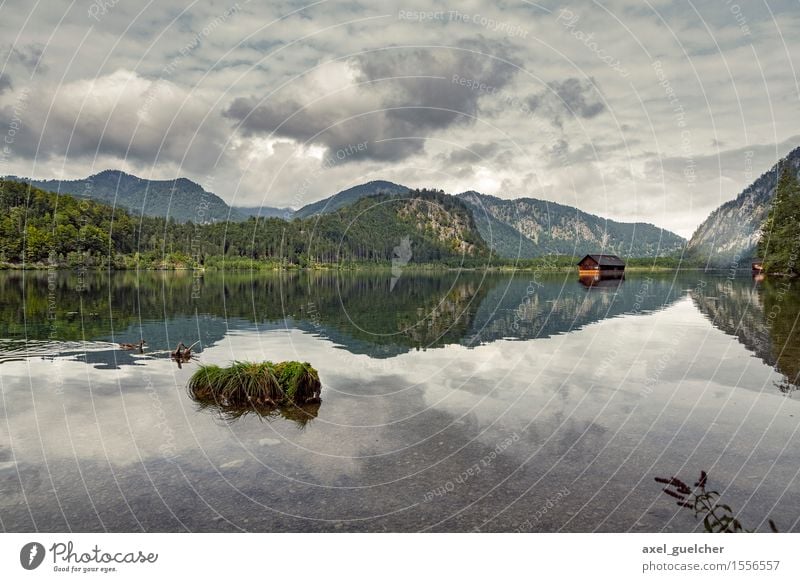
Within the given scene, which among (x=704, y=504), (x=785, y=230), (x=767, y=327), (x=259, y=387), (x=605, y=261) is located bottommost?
(x=704, y=504)

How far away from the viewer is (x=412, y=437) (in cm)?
1502

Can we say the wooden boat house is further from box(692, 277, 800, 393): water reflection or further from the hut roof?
box(692, 277, 800, 393): water reflection

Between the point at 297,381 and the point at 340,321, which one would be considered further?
the point at 340,321

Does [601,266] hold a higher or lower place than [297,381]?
higher

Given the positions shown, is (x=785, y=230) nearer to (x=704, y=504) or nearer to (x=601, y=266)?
(x=601, y=266)

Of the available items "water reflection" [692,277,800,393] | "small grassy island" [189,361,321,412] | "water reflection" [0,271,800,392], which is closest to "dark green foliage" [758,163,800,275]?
"water reflection" [0,271,800,392]

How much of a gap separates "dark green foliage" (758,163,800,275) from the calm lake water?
89.0 m

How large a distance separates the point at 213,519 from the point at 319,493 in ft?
7.53

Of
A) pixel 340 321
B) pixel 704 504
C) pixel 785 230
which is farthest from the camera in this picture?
pixel 785 230

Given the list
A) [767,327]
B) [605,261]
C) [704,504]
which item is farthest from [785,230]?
[704,504]

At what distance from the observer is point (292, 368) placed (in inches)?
763

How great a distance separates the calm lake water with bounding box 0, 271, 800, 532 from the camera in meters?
10.2

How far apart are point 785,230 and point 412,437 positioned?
124689mm
